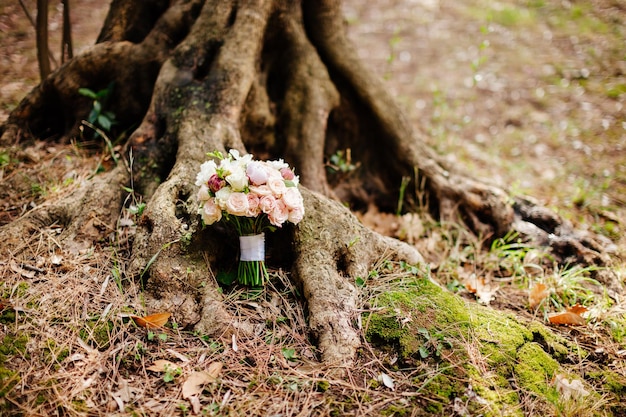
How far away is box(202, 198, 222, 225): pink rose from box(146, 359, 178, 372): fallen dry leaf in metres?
0.77

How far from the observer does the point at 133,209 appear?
2764mm

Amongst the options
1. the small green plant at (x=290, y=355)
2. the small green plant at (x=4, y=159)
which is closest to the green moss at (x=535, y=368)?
the small green plant at (x=290, y=355)

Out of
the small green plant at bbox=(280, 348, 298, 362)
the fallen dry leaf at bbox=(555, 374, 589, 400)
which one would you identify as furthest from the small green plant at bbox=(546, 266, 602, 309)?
the small green plant at bbox=(280, 348, 298, 362)

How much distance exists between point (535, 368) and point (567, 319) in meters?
0.69

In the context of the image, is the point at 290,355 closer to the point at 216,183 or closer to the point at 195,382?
the point at 195,382

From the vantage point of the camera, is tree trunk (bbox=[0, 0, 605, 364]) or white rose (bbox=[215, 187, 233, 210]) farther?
tree trunk (bbox=[0, 0, 605, 364])

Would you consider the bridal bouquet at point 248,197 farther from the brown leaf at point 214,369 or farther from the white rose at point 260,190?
the brown leaf at point 214,369

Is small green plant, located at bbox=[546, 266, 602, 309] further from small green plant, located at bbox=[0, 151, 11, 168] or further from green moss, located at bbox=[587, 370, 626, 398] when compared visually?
small green plant, located at bbox=[0, 151, 11, 168]

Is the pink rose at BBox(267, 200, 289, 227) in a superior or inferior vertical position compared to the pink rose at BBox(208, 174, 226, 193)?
inferior

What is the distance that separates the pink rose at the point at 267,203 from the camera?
2.25 metres

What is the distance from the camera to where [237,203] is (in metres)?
2.20

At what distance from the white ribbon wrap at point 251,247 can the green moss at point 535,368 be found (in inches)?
63.1

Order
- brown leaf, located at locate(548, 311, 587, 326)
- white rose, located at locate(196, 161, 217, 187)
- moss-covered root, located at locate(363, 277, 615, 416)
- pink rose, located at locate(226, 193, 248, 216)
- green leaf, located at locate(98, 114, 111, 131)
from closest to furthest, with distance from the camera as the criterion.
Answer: moss-covered root, located at locate(363, 277, 615, 416), pink rose, located at locate(226, 193, 248, 216), white rose, located at locate(196, 161, 217, 187), brown leaf, located at locate(548, 311, 587, 326), green leaf, located at locate(98, 114, 111, 131)

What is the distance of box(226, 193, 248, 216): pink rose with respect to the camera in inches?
86.4
